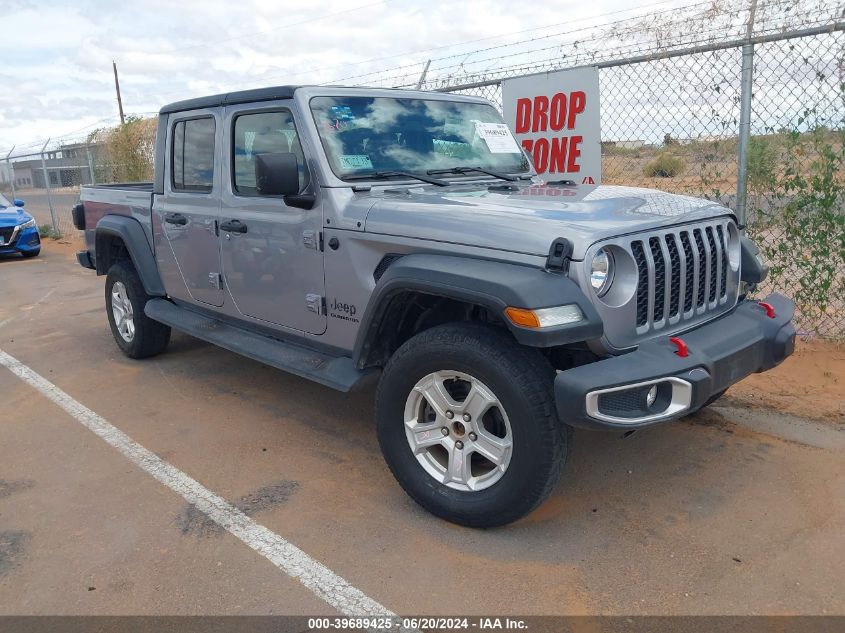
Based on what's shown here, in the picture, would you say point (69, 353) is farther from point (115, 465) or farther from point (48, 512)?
point (48, 512)

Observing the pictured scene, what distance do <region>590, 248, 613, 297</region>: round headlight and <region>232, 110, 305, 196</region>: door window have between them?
1.77m

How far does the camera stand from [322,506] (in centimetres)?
358

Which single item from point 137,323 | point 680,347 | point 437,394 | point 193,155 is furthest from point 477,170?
point 137,323

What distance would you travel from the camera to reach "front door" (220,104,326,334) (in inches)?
156

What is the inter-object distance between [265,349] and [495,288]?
1.98 meters

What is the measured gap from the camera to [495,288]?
9.38 feet

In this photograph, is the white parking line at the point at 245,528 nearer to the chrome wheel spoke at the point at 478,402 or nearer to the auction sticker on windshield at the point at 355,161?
the chrome wheel spoke at the point at 478,402

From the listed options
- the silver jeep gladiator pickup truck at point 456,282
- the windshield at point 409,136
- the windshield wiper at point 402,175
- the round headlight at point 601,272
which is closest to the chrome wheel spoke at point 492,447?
the silver jeep gladiator pickup truck at point 456,282

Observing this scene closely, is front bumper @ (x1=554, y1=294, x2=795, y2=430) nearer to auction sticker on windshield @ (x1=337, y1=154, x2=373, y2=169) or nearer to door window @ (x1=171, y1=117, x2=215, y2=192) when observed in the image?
auction sticker on windshield @ (x1=337, y1=154, x2=373, y2=169)

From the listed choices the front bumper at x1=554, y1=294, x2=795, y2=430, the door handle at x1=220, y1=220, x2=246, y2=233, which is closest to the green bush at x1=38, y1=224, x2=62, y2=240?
the door handle at x1=220, y1=220, x2=246, y2=233

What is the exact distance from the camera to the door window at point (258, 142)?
4.07 m

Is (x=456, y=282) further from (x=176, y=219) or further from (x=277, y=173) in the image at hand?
(x=176, y=219)

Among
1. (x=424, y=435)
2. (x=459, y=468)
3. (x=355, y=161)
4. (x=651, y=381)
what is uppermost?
(x=355, y=161)

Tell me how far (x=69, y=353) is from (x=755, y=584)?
5.85 m
